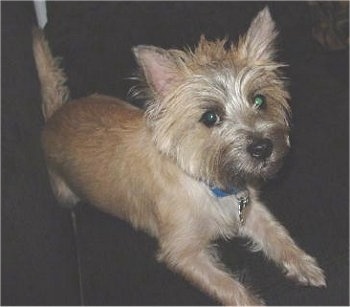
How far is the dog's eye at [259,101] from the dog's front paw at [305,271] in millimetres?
523

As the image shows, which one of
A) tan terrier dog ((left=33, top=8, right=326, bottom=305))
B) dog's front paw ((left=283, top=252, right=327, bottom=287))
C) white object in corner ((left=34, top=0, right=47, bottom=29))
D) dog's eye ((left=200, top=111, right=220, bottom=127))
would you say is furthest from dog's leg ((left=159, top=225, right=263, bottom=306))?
white object in corner ((left=34, top=0, right=47, bottom=29))

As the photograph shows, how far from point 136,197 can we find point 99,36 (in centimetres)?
105

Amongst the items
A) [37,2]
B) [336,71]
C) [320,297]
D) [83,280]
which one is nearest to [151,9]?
[37,2]

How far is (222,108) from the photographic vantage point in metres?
1.71

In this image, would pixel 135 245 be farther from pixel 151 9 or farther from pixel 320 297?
pixel 151 9

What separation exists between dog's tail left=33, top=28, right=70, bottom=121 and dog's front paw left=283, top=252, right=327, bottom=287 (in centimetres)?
109

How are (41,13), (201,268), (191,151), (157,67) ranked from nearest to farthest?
(157,67) → (191,151) → (201,268) → (41,13)

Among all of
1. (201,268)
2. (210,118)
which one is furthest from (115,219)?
(210,118)

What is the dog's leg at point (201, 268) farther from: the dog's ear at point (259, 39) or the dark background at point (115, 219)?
the dog's ear at point (259, 39)

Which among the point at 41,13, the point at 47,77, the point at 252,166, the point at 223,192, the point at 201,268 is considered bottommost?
the point at 201,268

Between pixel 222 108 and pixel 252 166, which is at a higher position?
pixel 222 108

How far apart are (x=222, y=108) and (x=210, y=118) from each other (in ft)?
0.16

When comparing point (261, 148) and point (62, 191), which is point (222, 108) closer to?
point (261, 148)

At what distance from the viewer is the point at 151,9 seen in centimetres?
281
